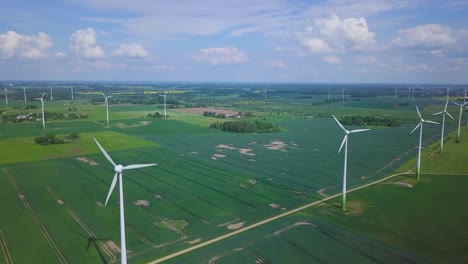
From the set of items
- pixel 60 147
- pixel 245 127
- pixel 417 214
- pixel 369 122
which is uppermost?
pixel 369 122

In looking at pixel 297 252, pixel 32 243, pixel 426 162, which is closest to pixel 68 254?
pixel 32 243

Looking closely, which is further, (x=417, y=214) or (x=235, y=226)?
A: (x=417, y=214)

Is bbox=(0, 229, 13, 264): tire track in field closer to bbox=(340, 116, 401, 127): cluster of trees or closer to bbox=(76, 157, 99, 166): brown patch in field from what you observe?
bbox=(76, 157, 99, 166): brown patch in field

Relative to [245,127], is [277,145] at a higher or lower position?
lower

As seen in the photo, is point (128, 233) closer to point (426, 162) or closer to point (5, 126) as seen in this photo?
point (426, 162)

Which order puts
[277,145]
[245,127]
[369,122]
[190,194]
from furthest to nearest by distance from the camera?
[369,122], [245,127], [277,145], [190,194]

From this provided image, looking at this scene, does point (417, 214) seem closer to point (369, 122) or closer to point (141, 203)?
point (141, 203)

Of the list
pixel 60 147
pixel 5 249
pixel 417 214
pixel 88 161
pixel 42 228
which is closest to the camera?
pixel 5 249

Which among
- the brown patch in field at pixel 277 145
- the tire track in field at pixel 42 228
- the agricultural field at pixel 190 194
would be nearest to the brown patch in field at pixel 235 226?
the agricultural field at pixel 190 194

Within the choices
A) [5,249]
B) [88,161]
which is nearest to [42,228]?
[5,249]
